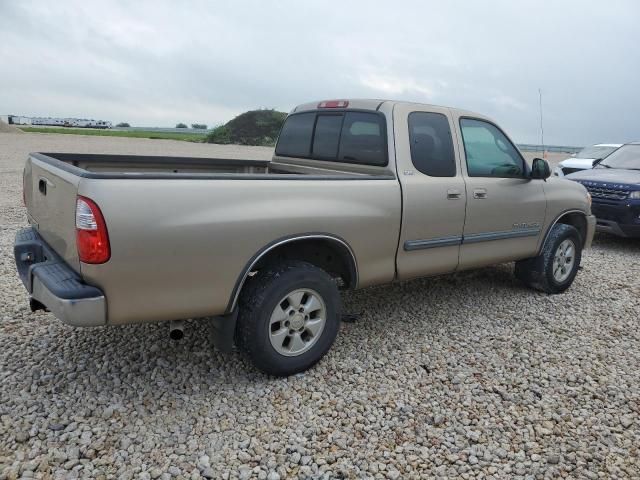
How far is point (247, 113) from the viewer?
42.0 metres

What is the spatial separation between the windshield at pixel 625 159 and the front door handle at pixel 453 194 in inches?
237

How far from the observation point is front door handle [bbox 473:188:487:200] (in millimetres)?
4449

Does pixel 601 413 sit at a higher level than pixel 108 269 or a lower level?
lower

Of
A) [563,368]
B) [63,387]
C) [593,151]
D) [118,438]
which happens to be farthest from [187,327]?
[593,151]

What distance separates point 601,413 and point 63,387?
335 centimetres

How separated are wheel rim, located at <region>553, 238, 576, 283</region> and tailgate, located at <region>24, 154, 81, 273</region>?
4.52 meters

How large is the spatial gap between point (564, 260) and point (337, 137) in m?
2.86

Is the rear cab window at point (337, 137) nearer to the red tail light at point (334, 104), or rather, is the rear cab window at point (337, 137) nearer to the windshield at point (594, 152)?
the red tail light at point (334, 104)

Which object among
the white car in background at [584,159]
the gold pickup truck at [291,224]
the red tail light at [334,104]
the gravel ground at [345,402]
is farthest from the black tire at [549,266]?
the white car in background at [584,159]

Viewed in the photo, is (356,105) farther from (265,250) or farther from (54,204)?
(54,204)

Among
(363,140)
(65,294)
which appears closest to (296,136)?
(363,140)

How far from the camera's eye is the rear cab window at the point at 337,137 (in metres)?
4.13

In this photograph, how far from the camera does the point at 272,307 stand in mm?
3293

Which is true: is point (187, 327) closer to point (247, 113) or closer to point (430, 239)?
point (430, 239)
